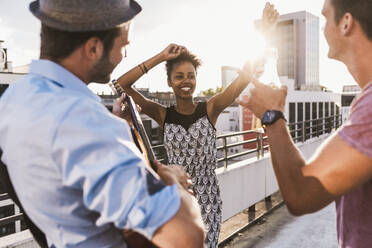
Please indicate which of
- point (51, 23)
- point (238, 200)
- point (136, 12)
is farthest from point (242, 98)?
point (238, 200)

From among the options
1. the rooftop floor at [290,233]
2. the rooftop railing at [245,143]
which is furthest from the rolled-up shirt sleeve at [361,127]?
the rooftop floor at [290,233]

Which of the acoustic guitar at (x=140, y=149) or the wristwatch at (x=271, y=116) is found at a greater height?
the wristwatch at (x=271, y=116)

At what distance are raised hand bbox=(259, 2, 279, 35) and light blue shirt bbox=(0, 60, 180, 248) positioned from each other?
1.94 meters

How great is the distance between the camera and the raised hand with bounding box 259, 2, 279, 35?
250 centimetres

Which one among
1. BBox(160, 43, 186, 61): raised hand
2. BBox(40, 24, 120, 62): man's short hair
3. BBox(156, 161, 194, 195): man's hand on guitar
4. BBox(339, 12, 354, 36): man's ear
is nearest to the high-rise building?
BBox(160, 43, 186, 61): raised hand

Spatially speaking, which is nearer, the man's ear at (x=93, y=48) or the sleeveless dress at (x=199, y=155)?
the man's ear at (x=93, y=48)

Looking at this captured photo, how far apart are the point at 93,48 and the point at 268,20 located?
1.85m

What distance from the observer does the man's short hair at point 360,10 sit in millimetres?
1297

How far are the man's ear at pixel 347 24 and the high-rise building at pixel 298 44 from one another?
103983 millimetres

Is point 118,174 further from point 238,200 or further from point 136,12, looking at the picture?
point 238,200

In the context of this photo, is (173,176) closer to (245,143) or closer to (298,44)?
(245,143)

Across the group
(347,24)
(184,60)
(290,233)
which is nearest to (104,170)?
(347,24)

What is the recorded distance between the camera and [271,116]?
1.43 m

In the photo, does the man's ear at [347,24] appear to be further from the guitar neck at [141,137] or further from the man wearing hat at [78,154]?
the guitar neck at [141,137]
